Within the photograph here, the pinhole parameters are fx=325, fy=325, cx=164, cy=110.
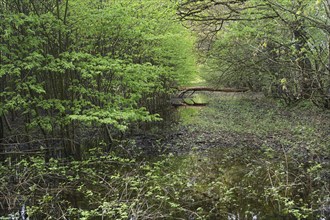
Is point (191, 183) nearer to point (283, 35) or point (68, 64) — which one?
Result: point (68, 64)

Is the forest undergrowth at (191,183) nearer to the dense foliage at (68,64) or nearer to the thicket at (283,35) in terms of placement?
the dense foliage at (68,64)

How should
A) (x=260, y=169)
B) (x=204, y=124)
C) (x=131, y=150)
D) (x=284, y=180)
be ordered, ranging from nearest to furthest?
1. (x=284, y=180)
2. (x=260, y=169)
3. (x=131, y=150)
4. (x=204, y=124)

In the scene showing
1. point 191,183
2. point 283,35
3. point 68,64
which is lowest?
point 191,183

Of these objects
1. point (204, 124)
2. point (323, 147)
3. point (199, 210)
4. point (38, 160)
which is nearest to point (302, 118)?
point (204, 124)

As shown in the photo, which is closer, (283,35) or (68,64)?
(68,64)

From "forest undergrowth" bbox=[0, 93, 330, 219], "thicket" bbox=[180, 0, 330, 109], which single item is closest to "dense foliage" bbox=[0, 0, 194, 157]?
"forest undergrowth" bbox=[0, 93, 330, 219]

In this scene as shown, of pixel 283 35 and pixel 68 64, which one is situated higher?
pixel 283 35

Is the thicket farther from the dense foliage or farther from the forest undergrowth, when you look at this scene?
the dense foliage

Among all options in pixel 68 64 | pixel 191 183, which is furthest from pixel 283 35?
pixel 68 64

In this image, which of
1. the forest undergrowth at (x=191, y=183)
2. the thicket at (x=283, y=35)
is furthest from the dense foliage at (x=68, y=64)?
the thicket at (x=283, y=35)

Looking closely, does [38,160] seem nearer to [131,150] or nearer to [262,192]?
[131,150]

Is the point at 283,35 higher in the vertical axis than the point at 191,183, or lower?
higher

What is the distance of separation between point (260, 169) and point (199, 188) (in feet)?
6.72

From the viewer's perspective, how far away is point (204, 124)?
51.4ft
